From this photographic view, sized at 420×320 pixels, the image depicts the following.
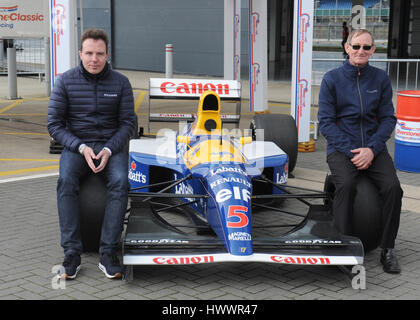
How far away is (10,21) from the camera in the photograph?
14.5m

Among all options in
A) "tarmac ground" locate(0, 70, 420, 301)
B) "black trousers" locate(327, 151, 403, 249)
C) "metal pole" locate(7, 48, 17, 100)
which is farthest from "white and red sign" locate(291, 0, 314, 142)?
"metal pole" locate(7, 48, 17, 100)

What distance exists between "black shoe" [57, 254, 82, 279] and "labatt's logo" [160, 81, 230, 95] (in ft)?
13.0

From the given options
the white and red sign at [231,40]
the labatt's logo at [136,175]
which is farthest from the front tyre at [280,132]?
the white and red sign at [231,40]

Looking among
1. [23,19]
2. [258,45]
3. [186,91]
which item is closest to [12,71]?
[23,19]

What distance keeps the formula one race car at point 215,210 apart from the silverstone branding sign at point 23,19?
8615 millimetres

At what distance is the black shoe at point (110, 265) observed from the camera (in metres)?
4.84

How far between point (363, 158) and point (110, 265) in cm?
212

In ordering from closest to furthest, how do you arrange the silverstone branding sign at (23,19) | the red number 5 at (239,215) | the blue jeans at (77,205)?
the red number 5 at (239,215) → the blue jeans at (77,205) → the silverstone branding sign at (23,19)

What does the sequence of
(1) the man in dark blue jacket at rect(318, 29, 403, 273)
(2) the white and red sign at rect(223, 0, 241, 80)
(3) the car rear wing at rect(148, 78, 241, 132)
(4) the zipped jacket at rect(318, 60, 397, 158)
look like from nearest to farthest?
(1) the man in dark blue jacket at rect(318, 29, 403, 273), (4) the zipped jacket at rect(318, 60, 397, 158), (3) the car rear wing at rect(148, 78, 241, 132), (2) the white and red sign at rect(223, 0, 241, 80)

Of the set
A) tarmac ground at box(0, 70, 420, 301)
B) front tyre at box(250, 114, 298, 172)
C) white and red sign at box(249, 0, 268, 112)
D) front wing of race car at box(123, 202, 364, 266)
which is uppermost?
white and red sign at box(249, 0, 268, 112)

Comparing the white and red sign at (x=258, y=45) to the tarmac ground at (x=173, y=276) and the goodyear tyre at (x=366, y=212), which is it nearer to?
the tarmac ground at (x=173, y=276)

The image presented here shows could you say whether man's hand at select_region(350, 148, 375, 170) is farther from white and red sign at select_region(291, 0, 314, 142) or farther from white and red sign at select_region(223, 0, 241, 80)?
white and red sign at select_region(223, 0, 241, 80)

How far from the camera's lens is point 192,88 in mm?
8492

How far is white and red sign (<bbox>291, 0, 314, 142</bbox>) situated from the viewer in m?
9.54
